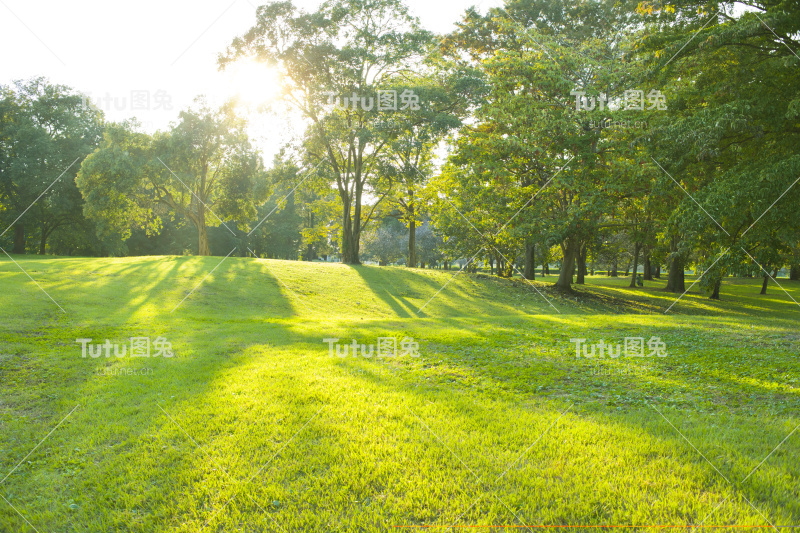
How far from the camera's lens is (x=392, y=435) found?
486 cm

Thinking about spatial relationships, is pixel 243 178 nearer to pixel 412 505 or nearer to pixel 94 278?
pixel 94 278

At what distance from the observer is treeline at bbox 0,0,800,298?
11922 mm

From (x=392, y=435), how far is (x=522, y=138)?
70.8 feet

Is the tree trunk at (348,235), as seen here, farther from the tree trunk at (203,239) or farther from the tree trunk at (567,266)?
the tree trunk at (567,266)

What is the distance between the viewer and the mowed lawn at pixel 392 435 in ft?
11.8

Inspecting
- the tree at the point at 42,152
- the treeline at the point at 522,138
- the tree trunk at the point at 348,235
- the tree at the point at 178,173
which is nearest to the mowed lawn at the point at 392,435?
the treeline at the point at 522,138

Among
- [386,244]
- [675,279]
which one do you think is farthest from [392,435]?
[386,244]

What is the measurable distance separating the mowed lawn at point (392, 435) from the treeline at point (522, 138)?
5.51m

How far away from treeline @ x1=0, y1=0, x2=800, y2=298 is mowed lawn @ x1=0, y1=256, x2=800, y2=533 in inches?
217

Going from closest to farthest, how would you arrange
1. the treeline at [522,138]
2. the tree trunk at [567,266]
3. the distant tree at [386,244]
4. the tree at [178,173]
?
the treeline at [522,138]
the tree trunk at [567,266]
the tree at [178,173]
the distant tree at [386,244]

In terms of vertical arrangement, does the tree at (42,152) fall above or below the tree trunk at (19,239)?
above

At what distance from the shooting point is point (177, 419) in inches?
210

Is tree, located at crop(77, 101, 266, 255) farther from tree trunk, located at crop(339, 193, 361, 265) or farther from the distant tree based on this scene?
the distant tree

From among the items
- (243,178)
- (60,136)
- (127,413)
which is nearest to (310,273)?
(243,178)
